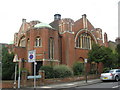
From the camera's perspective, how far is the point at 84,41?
3344cm

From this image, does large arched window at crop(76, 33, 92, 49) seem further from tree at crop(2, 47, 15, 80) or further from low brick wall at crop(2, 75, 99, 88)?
tree at crop(2, 47, 15, 80)

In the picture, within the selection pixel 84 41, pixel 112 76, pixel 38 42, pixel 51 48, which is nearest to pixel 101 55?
pixel 112 76

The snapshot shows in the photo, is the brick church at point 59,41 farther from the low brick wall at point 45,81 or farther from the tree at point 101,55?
the low brick wall at point 45,81

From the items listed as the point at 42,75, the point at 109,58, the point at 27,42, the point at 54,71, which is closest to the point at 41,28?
the point at 27,42

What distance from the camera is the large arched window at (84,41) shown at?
106 ft

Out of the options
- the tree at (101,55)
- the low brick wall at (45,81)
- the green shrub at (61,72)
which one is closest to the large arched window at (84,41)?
the tree at (101,55)

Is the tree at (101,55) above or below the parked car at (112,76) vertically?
above

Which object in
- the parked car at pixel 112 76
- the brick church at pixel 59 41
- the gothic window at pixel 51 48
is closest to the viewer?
the parked car at pixel 112 76

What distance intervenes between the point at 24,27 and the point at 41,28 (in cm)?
1043

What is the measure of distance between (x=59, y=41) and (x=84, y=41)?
6202 millimetres

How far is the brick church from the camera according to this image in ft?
88.5

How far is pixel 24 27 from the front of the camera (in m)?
36.4

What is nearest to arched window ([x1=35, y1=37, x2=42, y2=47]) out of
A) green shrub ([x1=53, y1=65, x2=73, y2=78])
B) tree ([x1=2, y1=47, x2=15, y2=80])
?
tree ([x1=2, y1=47, x2=15, y2=80])

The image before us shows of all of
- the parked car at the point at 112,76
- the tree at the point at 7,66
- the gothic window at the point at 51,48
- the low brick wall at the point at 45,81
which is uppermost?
the gothic window at the point at 51,48
